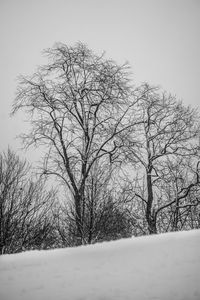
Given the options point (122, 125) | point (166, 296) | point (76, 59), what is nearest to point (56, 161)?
point (122, 125)

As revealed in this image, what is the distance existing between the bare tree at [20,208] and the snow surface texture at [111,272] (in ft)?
25.1

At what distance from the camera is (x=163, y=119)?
50.1 ft

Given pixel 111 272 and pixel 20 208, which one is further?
pixel 20 208

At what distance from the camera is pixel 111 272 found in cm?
489

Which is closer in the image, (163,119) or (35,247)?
(163,119)

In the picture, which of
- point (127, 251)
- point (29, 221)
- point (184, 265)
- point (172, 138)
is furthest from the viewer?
point (29, 221)

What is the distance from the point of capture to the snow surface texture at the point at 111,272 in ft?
13.1

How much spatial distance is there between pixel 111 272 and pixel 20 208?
11108 millimetres

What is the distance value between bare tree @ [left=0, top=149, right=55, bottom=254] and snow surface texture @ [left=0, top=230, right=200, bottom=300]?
302 inches

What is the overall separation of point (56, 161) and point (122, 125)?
3271 mm

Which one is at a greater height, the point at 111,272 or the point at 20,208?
the point at 20,208

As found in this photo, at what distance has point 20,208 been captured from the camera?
14.9 metres

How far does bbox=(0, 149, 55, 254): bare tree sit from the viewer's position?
14.0m

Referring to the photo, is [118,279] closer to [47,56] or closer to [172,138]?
[47,56]
